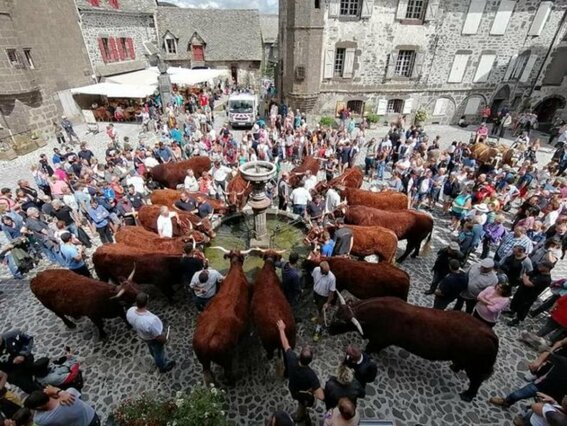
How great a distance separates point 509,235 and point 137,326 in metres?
8.74

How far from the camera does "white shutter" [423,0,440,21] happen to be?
59.0ft

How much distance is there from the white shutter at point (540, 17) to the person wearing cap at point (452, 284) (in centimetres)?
2217

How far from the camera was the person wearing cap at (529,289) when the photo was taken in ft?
20.1

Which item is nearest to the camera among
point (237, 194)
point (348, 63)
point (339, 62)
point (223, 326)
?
point (223, 326)

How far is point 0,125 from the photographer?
16.3 metres

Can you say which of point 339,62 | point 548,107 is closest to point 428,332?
point 339,62

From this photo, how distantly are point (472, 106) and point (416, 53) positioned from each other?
6.21 metres

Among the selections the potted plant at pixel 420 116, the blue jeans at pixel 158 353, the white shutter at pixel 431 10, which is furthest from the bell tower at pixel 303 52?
A: the blue jeans at pixel 158 353

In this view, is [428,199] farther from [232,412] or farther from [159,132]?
[159,132]

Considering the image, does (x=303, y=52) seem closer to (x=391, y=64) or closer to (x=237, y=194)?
(x=391, y=64)

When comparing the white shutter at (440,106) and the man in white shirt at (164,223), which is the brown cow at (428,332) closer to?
the man in white shirt at (164,223)

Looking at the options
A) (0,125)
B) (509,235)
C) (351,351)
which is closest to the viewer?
(351,351)

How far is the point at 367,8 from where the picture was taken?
18.0m

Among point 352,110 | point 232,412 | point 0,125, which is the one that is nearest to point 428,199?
point 232,412
